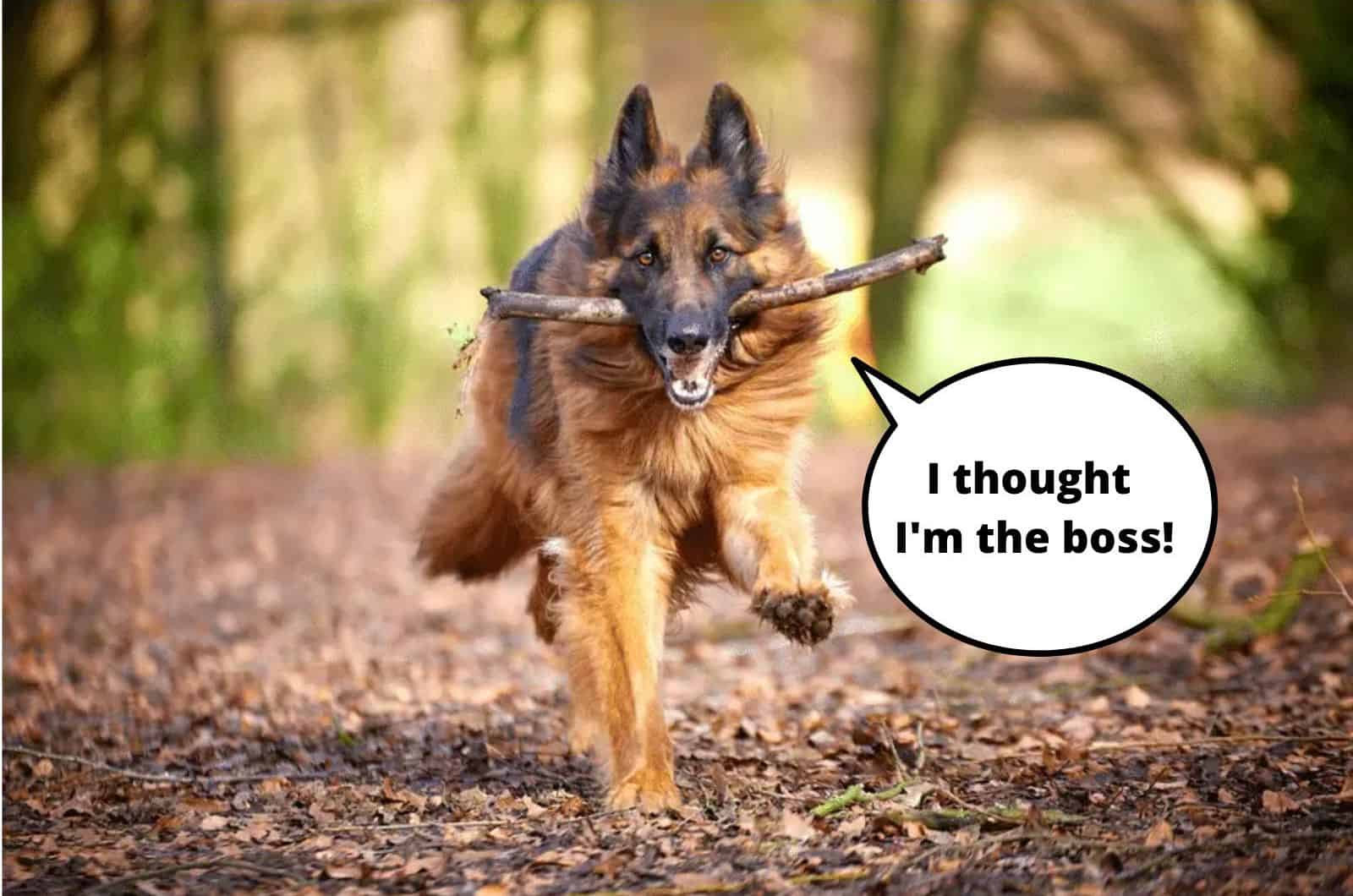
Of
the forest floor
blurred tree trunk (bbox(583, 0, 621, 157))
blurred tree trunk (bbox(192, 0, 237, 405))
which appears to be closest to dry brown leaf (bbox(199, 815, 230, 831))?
the forest floor

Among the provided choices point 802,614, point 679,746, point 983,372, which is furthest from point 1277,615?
point 802,614

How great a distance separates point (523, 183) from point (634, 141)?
44.2 ft

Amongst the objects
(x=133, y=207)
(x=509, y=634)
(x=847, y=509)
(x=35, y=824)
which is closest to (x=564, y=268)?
(x=35, y=824)

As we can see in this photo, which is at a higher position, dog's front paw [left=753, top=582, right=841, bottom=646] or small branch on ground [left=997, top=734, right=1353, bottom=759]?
dog's front paw [left=753, top=582, right=841, bottom=646]

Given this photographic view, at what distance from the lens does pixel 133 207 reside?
16016mm

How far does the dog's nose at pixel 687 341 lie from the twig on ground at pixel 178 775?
2114mm

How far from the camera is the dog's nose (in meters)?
4.90

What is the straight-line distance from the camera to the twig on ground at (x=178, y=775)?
18.6 feet

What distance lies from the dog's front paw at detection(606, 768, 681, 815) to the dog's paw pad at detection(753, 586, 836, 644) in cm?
63

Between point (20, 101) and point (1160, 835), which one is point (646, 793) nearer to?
point (1160, 835)

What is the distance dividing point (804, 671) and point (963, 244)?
1507 centimetres

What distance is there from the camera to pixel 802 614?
4773 millimetres

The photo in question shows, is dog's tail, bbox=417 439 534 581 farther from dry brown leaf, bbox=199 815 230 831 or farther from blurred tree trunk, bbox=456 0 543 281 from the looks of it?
blurred tree trunk, bbox=456 0 543 281

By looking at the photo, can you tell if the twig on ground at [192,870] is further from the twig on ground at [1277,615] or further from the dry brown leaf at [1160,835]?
the twig on ground at [1277,615]
